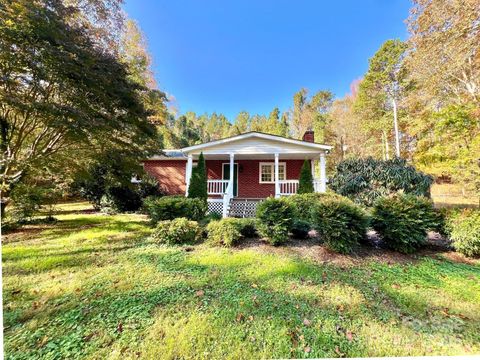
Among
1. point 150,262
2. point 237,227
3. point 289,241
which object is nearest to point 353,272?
point 289,241

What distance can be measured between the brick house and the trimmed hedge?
3587 mm

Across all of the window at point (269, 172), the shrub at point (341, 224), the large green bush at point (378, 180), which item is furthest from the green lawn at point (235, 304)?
the window at point (269, 172)

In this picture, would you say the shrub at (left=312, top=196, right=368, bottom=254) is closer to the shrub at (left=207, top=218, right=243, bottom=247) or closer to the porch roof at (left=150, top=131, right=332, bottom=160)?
the shrub at (left=207, top=218, right=243, bottom=247)

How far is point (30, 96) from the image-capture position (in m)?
5.77

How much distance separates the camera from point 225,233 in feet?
17.9

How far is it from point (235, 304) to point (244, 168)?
10.8m

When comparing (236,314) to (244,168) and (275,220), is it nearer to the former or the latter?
(275,220)

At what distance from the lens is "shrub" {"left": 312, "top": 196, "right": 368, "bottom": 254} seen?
4629 mm

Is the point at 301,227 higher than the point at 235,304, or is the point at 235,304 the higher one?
the point at 301,227

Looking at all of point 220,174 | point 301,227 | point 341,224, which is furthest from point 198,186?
point 341,224

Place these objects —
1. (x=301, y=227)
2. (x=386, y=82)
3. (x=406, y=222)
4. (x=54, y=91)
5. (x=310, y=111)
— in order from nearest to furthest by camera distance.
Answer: (x=406, y=222), (x=301, y=227), (x=54, y=91), (x=386, y=82), (x=310, y=111)

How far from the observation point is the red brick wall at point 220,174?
1314 centimetres

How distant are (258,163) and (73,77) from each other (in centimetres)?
990

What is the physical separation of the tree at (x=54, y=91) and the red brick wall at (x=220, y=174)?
250 inches
